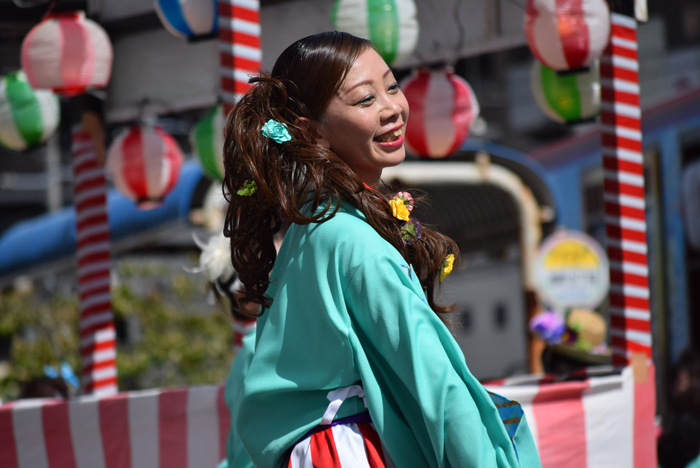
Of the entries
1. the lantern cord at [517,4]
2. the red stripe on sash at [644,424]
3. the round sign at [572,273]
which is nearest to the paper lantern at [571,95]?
the lantern cord at [517,4]

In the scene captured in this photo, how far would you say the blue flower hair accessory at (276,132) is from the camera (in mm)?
1812

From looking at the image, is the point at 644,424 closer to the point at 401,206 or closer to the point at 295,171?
the point at 401,206

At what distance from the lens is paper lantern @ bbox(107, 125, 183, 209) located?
5.59 metres

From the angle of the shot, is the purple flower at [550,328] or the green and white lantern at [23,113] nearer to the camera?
the purple flower at [550,328]

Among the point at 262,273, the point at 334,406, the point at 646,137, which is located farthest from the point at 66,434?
the point at 646,137

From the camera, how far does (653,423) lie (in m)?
3.43

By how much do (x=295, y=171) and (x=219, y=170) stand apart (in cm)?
195

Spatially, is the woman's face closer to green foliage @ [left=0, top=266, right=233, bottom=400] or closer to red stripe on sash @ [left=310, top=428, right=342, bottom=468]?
red stripe on sash @ [left=310, top=428, right=342, bottom=468]

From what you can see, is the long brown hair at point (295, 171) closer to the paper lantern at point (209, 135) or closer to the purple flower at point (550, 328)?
the purple flower at point (550, 328)

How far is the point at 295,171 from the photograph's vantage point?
72.5 inches

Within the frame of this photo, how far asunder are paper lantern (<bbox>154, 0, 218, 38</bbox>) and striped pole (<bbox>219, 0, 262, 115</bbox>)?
0.46 metres

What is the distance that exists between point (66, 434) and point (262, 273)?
2.12 m

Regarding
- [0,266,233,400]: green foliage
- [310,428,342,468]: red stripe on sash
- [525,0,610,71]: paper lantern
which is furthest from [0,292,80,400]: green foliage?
[310,428,342,468]: red stripe on sash

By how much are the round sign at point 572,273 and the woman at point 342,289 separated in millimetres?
6334
